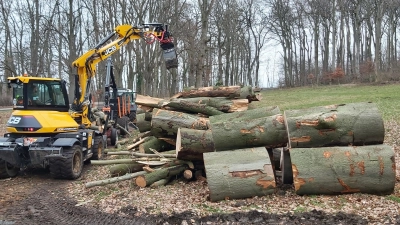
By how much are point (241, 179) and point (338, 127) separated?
2.03 meters

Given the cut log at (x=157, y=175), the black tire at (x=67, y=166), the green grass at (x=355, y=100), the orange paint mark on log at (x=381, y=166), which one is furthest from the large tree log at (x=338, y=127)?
the green grass at (x=355, y=100)

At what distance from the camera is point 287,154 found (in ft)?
22.5

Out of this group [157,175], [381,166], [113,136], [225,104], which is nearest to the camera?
[381,166]

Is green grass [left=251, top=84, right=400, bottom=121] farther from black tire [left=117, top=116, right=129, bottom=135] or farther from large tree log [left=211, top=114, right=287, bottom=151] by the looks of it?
large tree log [left=211, top=114, right=287, bottom=151]

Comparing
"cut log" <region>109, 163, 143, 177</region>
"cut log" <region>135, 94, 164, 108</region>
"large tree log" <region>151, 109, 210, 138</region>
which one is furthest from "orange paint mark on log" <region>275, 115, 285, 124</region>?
"cut log" <region>135, 94, 164, 108</region>

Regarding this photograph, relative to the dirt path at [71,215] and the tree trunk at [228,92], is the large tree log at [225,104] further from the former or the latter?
the dirt path at [71,215]

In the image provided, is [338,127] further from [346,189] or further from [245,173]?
[245,173]

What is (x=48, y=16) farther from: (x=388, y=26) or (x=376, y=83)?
(x=388, y=26)

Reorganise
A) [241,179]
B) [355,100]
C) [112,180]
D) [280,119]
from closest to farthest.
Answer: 1. [241,179]
2. [280,119]
3. [112,180]
4. [355,100]

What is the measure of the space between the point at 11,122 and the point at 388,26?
1873 inches

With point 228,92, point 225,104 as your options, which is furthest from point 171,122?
point 228,92

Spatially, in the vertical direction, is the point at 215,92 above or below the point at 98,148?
above

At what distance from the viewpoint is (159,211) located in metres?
6.19

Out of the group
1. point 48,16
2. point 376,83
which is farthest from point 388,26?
point 48,16
